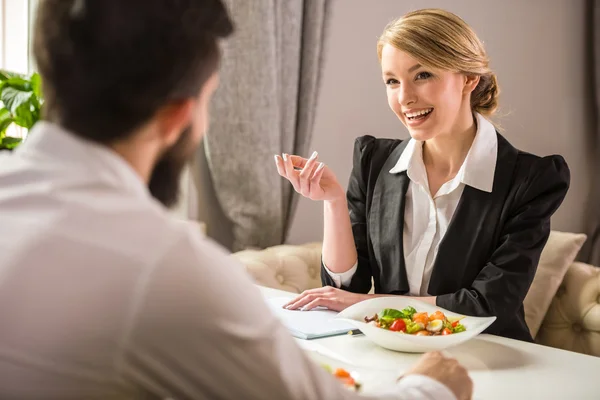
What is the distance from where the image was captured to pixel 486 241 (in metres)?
1.97

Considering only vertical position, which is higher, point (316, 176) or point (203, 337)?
point (203, 337)

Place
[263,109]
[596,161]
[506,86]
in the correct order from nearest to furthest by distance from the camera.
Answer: [263,109] < [506,86] < [596,161]

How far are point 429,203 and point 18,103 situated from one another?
1.16 metres

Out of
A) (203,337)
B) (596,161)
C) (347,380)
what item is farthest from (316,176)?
(596,161)

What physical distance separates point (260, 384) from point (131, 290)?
0.17 meters

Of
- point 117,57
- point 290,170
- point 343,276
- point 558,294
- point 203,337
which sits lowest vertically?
point 558,294

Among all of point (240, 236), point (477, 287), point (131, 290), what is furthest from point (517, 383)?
point (240, 236)

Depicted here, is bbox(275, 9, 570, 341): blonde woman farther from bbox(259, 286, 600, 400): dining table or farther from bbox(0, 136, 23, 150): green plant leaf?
bbox(0, 136, 23, 150): green plant leaf

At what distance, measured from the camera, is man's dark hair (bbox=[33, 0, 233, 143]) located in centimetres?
78

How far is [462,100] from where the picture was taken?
2080 mm

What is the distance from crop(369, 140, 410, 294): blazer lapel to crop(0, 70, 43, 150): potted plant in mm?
988

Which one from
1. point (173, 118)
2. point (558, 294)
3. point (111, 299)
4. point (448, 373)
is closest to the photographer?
point (111, 299)

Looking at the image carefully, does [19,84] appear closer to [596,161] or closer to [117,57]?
[117,57]

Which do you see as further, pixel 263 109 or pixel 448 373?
pixel 263 109
